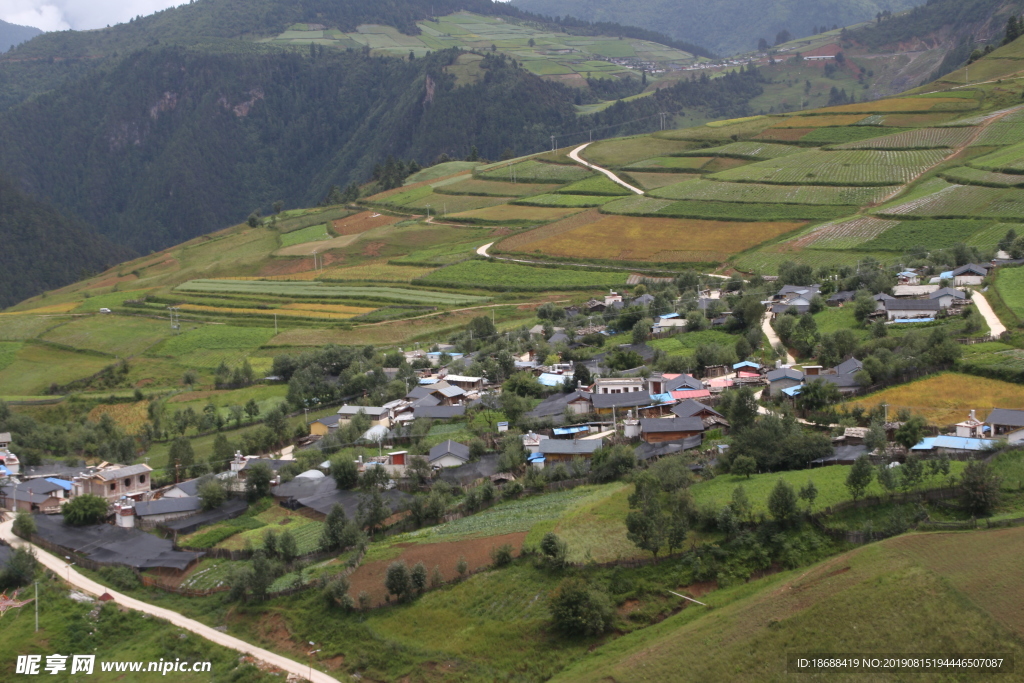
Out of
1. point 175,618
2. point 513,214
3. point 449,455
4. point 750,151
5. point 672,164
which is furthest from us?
point 672,164

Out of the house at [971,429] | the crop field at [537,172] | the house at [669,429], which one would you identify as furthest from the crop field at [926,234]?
the crop field at [537,172]

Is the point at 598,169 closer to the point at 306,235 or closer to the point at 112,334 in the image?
the point at 306,235

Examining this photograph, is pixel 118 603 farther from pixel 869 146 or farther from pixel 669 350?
pixel 869 146

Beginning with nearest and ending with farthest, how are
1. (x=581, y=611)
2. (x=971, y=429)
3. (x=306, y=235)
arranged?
(x=581, y=611) → (x=971, y=429) → (x=306, y=235)

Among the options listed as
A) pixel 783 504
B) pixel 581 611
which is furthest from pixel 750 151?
pixel 581 611

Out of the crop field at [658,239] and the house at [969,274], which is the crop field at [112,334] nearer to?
the crop field at [658,239]

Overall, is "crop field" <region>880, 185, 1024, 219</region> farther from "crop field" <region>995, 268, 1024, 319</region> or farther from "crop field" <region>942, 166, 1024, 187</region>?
"crop field" <region>995, 268, 1024, 319</region>

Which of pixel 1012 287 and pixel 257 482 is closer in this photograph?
pixel 257 482
